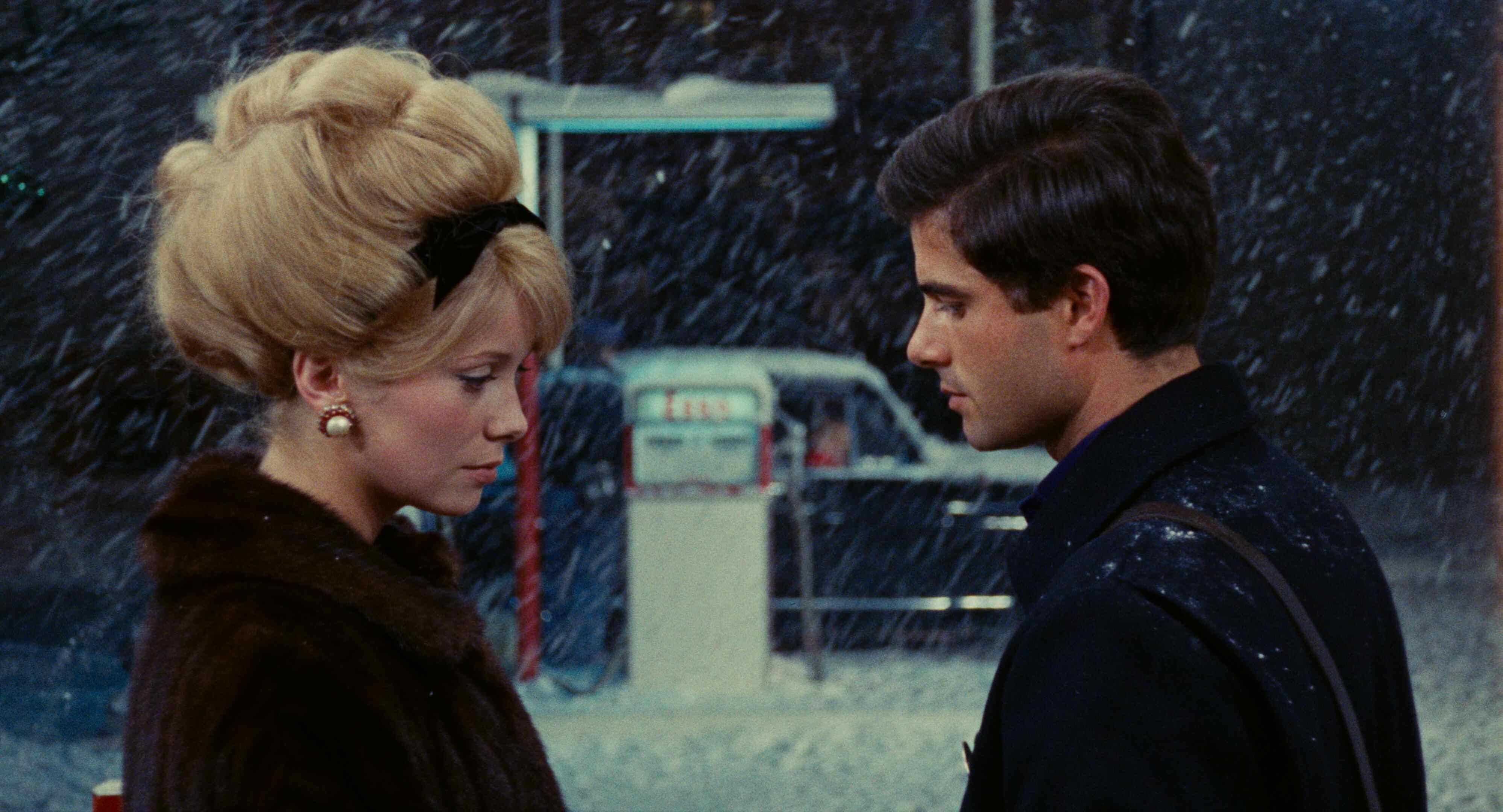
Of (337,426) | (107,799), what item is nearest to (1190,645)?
(337,426)

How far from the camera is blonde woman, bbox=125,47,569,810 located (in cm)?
138

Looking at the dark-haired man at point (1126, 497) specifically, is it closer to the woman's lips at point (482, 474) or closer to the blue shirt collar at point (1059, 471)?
the blue shirt collar at point (1059, 471)

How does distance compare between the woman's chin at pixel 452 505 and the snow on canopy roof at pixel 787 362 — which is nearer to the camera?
the woman's chin at pixel 452 505

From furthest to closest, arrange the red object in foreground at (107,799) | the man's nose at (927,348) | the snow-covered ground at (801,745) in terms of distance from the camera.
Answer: the snow-covered ground at (801,745)
the red object in foreground at (107,799)
the man's nose at (927,348)

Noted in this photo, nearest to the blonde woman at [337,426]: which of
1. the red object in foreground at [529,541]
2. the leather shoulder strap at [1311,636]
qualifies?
the leather shoulder strap at [1311,636]

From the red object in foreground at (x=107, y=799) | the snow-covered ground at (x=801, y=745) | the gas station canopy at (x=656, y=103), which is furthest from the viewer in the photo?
the gas station canopy at (x=656, y=103)

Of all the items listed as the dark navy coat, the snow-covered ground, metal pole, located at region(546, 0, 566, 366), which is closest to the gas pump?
the snow-covered ground

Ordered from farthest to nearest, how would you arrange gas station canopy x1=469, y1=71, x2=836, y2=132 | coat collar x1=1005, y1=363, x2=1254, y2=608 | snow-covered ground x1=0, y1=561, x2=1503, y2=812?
gas station canopy x1=469, y1=71, x2=836, y2=132 < snow-covered ground x1=0, y1=561, x2=1503, y2=812 < coat collar x1=1005, y1=363, x2=1254, y2=608

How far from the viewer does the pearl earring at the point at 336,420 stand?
60.7 inches

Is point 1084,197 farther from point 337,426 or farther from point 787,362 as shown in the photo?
point 787,362

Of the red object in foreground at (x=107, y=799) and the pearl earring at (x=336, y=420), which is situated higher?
the pearl earring at (x=336, y=420)

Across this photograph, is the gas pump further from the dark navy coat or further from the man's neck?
the dark navy coat

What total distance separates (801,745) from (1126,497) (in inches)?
161

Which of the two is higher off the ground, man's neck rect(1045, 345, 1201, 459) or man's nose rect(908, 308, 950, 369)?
→ man's neck rect(1045, 345, 1201, 459)
